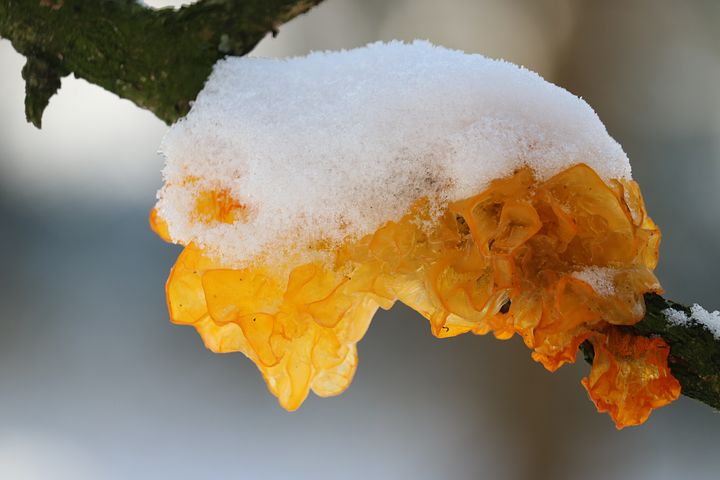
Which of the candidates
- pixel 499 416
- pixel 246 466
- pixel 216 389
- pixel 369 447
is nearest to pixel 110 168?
pixel 216 389

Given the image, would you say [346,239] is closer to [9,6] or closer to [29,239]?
[9,6]

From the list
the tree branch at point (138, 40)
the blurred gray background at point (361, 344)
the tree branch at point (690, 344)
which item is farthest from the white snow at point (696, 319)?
the blurred gray background at point (361, 344)

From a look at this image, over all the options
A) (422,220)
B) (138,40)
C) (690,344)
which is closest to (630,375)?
(690,344)

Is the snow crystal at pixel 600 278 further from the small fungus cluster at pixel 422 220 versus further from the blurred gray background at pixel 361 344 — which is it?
the blurred gray background at pixel 361 344

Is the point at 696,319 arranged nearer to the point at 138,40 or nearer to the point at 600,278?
the point at 600,278

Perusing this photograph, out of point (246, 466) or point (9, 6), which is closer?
point (9, 6)

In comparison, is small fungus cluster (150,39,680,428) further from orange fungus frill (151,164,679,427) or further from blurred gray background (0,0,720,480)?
blurred gray background (0,0,720,480)

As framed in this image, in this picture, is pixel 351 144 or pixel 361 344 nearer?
pixel 351 144
